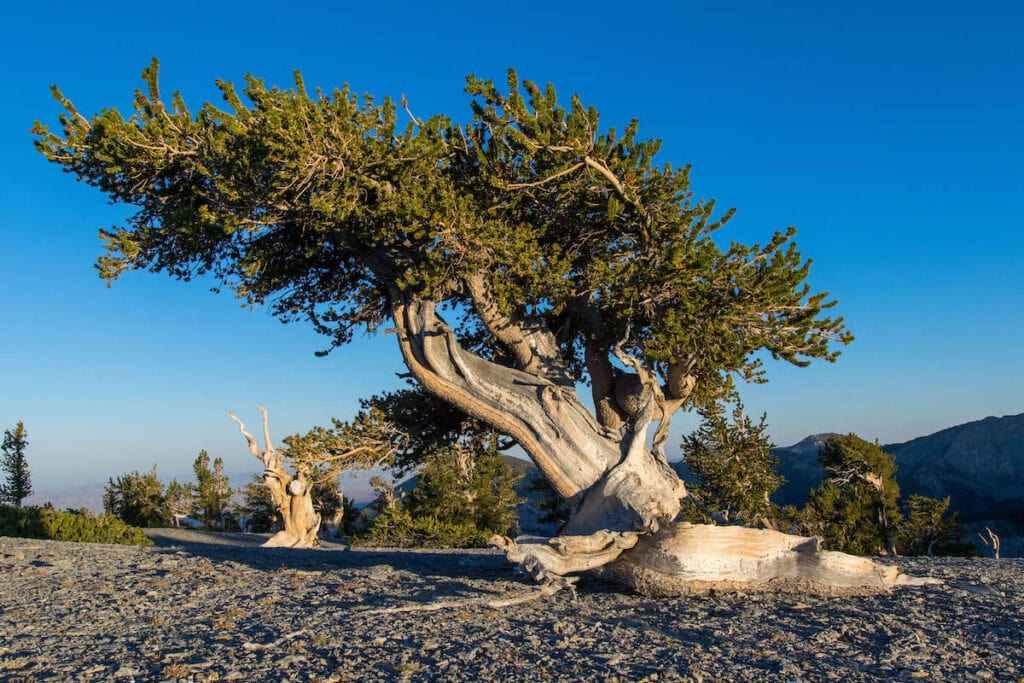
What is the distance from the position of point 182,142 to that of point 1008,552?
4381 centimetres

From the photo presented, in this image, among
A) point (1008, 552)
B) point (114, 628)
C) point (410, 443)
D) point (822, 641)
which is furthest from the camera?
point (1008, 552)

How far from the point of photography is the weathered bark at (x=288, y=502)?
55.5 ft

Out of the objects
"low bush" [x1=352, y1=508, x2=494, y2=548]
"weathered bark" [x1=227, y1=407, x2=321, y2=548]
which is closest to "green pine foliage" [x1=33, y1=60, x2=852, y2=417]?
"weathered bark" [x1=227, y1=407, x2=321, y2=548]

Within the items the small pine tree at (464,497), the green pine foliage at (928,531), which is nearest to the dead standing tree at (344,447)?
the small pine tree at (464,497)

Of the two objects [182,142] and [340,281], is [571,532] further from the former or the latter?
[182,142]

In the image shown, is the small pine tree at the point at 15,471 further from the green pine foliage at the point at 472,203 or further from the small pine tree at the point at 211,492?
the green pine foliage at the point at 472,203

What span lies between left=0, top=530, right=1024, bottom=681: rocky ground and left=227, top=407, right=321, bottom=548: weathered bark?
6.12m

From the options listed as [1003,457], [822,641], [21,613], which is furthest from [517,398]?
[1003,457]

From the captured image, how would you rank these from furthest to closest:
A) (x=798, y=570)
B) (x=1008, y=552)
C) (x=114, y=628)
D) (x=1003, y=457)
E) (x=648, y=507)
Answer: (x=1003, y=457) → (x=1008, y=552) → (x=648, y=507) → (x=798, y=570) → (x=114, y=628)

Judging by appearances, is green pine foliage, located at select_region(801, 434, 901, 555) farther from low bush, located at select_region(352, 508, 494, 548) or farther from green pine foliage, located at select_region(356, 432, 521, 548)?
low bush, located at select_region(352, 508, 494, 548)

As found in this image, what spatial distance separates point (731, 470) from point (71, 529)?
70.2 feet

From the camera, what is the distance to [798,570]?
29.6 ft

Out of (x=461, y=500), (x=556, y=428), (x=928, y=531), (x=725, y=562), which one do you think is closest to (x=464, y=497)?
(x=461, y=500)

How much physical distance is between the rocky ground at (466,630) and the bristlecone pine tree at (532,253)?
48.7 inches
